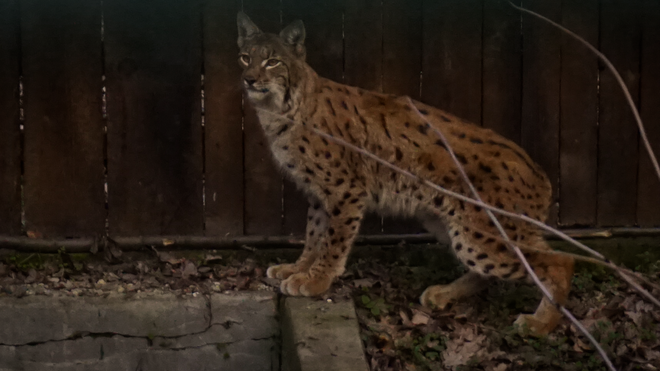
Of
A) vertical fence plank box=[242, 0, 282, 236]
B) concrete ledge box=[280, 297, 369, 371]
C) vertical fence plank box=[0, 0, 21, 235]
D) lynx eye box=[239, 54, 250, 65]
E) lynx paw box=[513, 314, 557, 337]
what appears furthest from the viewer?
vertical fence plank box=[242, 0, 282, 236]

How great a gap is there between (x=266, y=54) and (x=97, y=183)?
124cm

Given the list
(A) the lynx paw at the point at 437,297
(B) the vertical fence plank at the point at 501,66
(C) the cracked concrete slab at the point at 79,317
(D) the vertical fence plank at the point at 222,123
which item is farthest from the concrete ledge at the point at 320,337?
(B) the vertical fence plank at the point at 501,66

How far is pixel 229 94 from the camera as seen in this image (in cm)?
416

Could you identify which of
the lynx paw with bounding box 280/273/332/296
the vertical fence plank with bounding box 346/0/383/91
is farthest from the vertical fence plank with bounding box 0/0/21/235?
the vertical fence plank with bounding box 346/0/383/91

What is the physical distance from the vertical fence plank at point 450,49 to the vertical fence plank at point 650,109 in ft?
3.19

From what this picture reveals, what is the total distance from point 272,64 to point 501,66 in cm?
135

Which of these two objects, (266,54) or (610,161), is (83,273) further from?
(610,161)

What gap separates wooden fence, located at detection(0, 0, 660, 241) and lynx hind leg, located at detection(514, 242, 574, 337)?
32.0 inches

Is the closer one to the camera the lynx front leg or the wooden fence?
the lynx front leg

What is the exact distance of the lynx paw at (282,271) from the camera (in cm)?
392

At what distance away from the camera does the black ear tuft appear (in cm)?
377

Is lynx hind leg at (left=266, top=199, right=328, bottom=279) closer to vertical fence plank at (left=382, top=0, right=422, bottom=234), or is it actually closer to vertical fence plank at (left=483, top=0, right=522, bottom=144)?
vertical fence plank at (left=382, top=0, right=422, bottom=234)

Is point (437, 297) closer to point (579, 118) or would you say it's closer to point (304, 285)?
point (304, 285)

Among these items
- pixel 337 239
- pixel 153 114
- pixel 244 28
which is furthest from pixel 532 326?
pixel 153 114
